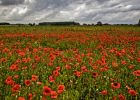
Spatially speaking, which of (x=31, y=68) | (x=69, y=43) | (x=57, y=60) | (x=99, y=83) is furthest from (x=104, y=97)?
(x=69, y=43)

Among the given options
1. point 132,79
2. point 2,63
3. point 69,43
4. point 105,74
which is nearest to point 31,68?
point 2,63

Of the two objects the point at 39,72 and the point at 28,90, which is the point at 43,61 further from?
the point at 28,90

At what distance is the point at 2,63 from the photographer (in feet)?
27.3

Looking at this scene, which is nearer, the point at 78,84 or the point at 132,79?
the point at 78,84

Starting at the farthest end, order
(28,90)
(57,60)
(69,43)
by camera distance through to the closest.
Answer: (69,43) < (57,60) < (28,90)

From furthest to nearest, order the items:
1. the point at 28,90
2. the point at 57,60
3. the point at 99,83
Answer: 1. the point at 57,60
2. the point at 99,83
3. the point at 28,90

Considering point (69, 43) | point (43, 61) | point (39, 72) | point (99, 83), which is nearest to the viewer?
point (99, 83)

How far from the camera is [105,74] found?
706cm

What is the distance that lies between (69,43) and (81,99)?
12157mm

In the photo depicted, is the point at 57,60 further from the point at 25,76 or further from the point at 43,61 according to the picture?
the point at 25,76

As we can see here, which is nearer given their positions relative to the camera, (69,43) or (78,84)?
(78,84)

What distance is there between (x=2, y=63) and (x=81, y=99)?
338 cm

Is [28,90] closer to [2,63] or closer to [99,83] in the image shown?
[99,83]

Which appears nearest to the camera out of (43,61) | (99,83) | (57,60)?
(99,83)
